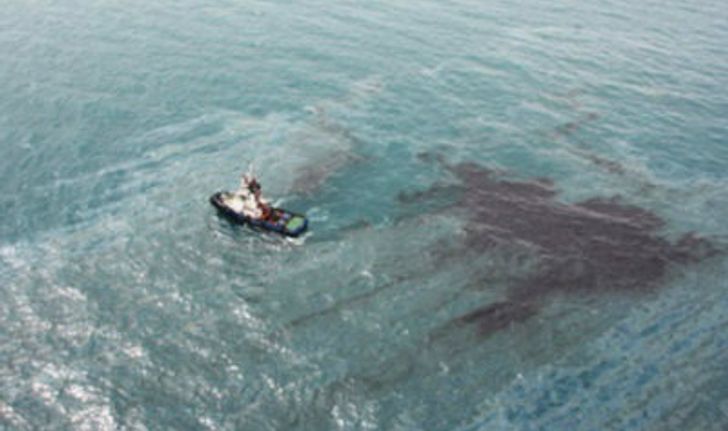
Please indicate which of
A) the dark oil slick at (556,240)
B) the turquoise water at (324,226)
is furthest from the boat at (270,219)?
the dark oil slick at (556,240)

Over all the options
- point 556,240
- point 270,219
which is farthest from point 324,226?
point 556,240

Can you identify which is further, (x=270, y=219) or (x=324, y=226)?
(x=324, y=226)

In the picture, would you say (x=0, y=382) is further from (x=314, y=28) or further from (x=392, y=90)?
(x=314, y=28)

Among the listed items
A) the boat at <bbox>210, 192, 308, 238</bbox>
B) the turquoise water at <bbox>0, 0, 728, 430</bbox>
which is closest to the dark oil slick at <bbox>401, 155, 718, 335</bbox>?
the turquoise water at <bbox>0, 0, 728, 430</bbox>

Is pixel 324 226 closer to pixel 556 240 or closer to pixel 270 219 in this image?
pixel 270 219

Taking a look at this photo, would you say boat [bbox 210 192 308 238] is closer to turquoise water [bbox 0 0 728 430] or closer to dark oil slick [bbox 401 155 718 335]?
turquoise water [bbox 0 0 728 430]
